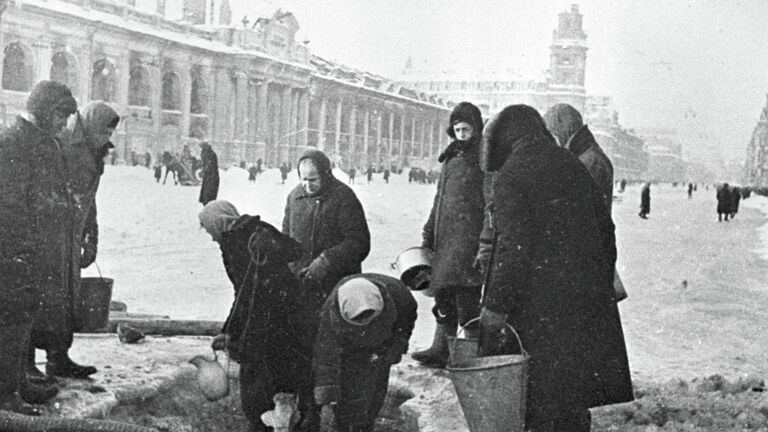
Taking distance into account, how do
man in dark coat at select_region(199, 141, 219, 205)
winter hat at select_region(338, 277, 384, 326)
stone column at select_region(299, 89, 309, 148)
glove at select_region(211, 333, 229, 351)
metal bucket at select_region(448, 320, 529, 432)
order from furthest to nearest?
stone column at select_region(299, 89, 309, 148) < man in dark coat at select_region(199, 141, 219, 205) < glove at select_region(211, 333, 229, 351) < winter hat at select_region(338, 277, 384, 326) < metal bucket at select_region(448, 320, 529, 432)

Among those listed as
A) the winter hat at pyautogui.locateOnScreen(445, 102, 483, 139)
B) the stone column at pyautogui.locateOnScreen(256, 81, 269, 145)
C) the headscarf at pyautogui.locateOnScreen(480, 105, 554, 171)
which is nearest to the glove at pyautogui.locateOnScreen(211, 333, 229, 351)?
the headscarf at pyautogui.locateOnScreen(480, 105, 554, 171)

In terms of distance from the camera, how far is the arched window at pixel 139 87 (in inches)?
797

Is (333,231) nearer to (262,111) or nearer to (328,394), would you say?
(328,394)

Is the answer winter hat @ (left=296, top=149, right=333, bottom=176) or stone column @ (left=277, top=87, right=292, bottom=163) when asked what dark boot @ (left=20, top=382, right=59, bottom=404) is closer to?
winter hat @ (left=296, top=149, right=333, bottom=176)

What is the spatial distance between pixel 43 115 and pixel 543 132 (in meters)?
2.15

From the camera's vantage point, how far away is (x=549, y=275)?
3.02 m

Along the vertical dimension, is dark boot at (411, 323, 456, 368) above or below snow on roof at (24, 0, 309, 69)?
below

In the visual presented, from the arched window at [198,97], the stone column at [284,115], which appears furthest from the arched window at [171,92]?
the stone column at [284,115]

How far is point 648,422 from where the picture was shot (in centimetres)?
416

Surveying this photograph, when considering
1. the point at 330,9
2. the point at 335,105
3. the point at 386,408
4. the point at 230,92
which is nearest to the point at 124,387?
the point at 386,408

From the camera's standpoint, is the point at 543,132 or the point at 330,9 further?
the point at 330,9

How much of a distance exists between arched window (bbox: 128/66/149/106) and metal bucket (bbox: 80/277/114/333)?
15961 millimetres

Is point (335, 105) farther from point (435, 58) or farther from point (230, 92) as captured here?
point (230, 92)

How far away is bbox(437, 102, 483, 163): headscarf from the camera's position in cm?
453
